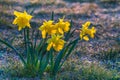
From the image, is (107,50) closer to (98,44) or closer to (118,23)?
(98,44)

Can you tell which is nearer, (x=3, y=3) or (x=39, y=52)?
(x=39, y=52)

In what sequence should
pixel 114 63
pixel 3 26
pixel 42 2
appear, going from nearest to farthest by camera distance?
pixel 114 63
pixel 3 26
pixel 42 2

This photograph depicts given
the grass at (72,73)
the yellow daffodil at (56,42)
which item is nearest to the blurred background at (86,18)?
the grass at (72,73)

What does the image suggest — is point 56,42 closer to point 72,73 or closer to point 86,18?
point 72,73

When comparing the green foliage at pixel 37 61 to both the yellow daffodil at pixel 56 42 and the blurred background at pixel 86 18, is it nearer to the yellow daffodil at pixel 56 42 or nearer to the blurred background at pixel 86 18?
the yellow daffodil at pixel 56 42

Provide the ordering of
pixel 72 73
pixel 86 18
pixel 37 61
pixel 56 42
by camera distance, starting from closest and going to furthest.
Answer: pixel 56 42, pixel 37 61, pixel 72 73, pixel 86 18

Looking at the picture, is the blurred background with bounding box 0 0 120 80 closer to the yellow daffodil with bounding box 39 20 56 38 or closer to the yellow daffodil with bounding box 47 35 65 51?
the yellow daffodil with bounding box 39 20 56 38

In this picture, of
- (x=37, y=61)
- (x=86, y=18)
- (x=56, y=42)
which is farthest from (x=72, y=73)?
(x=86, y=18)

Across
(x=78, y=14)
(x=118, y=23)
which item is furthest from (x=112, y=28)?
(x=78, y=14)

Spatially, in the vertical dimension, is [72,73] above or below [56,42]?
below

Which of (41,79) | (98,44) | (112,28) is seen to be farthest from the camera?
(112,28)
